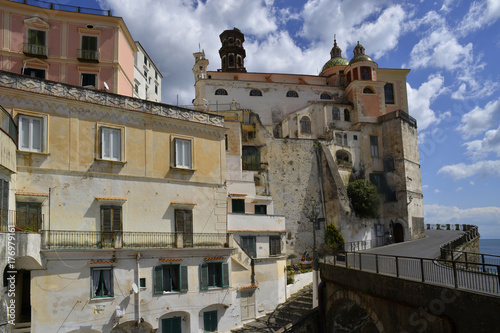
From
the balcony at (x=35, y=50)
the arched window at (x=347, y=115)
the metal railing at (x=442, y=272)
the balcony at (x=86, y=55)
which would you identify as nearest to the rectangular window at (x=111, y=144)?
the balcony at (x=86, y=55)

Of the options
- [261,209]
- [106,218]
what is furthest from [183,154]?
[261,209]

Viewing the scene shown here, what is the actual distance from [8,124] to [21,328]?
908cm

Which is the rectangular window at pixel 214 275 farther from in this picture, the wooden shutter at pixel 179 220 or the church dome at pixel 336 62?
the church dome at pixel 336 62

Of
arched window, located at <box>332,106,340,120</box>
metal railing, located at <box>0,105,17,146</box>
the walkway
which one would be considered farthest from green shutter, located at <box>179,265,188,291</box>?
arched window, located at <box>332,106,340,120</box>

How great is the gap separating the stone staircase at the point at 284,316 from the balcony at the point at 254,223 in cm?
493

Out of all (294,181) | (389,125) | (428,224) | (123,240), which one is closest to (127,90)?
(123,240)

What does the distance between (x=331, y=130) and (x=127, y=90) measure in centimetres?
2332

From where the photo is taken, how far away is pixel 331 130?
4681cm

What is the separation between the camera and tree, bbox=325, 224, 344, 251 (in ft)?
125

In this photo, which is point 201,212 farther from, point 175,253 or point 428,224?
point 428,224

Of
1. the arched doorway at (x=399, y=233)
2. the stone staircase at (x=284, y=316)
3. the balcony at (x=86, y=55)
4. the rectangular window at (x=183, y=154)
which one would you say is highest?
the balcony at (x=86, y=55)

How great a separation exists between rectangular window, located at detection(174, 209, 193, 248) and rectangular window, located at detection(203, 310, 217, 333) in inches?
156

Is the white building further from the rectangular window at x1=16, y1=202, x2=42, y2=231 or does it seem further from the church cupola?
the rectangular window at x1=16, y1=202, x2=42, y2=231

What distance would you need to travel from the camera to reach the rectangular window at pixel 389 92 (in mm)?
56938
